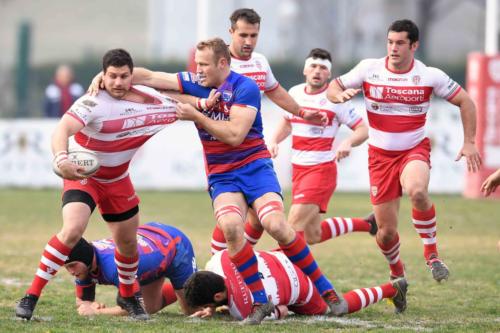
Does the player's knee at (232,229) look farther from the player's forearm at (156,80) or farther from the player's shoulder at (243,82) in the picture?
the player's forearm at (156,80)

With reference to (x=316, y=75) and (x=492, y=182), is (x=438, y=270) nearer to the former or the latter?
(x=492, y=182)

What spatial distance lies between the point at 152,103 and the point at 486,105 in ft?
43.9

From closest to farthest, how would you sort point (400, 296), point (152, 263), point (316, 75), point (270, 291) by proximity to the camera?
point (270, 291), point (152, 263), point (400, 296), point (316, 75)

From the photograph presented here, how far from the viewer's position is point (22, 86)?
25.9 metres

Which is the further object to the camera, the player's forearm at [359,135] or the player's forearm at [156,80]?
the player's forearm at [359,135]

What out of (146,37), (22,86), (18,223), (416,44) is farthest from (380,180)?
(146,37)

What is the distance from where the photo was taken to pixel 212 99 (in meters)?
8.05

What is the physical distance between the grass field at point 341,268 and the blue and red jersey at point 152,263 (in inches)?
12.0

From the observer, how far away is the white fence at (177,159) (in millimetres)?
21281

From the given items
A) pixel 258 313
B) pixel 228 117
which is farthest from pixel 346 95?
pixel 258 313

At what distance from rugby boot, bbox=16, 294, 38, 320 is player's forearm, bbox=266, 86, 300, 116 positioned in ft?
8.97

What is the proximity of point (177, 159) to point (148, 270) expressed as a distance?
44.3ft

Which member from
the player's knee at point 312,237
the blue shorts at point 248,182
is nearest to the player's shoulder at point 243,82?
the blue shorts at point 248,182

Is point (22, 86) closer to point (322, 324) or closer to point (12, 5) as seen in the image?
point (322, 324)
